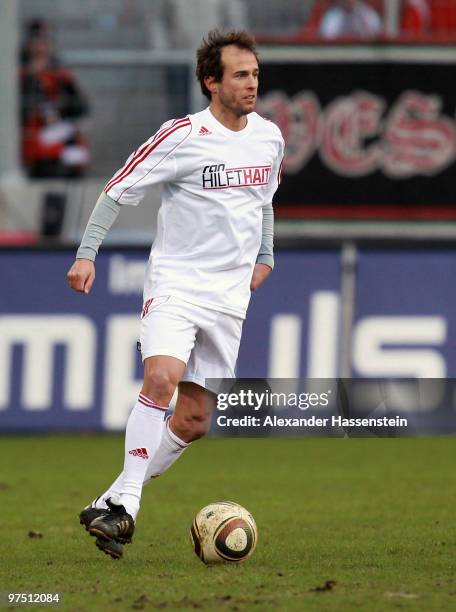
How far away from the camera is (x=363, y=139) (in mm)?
14312

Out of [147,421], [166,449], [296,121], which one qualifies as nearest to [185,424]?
[166,449]

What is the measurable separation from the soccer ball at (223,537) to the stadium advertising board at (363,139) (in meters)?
8.26

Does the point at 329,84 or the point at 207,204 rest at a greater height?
the point at 329,84

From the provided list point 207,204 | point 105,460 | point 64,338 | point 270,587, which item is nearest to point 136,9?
point 64,338

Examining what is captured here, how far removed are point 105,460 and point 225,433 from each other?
455cm

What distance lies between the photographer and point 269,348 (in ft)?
38.3

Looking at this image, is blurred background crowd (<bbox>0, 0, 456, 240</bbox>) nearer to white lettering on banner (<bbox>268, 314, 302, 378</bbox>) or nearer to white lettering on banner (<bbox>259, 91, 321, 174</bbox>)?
white lettering on banner (<bbox>259, 91, 321, 174</bbox>)

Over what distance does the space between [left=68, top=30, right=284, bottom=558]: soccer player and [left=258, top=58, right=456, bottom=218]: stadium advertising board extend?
7.75 meters

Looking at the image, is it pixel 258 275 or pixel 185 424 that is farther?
pixel 258 275

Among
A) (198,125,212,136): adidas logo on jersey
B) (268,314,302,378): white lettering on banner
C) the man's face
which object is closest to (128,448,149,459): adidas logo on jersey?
(198,125,212,136): adidas logo on jersey

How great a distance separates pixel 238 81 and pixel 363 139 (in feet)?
26.5

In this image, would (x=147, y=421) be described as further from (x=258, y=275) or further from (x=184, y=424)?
(x=258, y=275)

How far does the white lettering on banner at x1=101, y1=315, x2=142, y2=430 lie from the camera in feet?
37.5

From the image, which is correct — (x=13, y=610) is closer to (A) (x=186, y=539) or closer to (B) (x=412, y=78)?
(A) (x=186, y=539)
